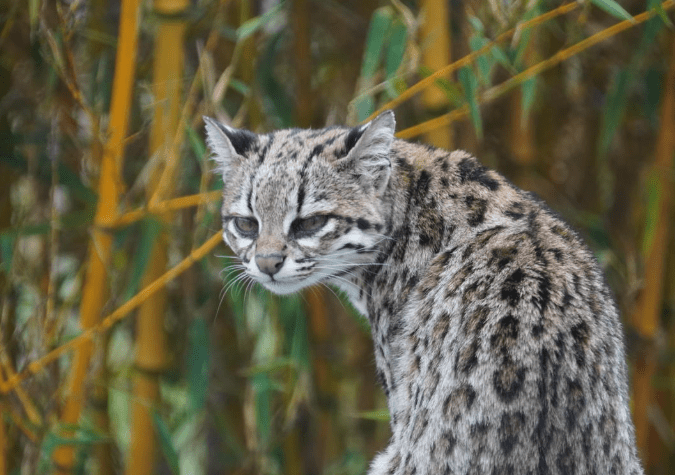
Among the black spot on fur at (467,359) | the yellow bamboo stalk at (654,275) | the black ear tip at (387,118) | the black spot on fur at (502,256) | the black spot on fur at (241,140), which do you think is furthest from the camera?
the yellow bamboo stalk at (654,275)

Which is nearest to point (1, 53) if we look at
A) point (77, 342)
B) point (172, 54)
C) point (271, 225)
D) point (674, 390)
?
point (172, 54)

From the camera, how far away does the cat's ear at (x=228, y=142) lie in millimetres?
3416

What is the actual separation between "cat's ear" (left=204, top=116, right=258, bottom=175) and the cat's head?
0.11 ft

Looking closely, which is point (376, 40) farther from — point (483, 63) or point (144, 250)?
point (144, 250)

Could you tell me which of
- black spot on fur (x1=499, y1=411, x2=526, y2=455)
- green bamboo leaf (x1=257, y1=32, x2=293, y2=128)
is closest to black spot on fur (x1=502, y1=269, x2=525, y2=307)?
black spot on fur (x1=499, y1=411, x2=526, y2=455)

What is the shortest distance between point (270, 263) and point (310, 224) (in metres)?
0.24

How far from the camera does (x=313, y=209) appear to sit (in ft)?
10.5

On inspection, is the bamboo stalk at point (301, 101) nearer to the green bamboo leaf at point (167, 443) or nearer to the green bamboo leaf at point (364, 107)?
the green bamboo leaf at point (167, 443)

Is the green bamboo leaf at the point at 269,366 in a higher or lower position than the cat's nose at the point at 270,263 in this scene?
lower

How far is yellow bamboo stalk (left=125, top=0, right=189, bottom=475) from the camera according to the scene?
3.66 meters

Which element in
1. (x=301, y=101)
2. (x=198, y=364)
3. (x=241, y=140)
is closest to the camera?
(x=241, y=140)

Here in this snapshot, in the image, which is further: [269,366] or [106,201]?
[269,366]

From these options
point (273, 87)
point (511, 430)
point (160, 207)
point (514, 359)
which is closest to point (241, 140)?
point (160, 207)

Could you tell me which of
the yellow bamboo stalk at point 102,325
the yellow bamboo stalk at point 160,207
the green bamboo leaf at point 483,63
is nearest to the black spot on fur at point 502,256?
the green bamboo leaf at point 483,63
